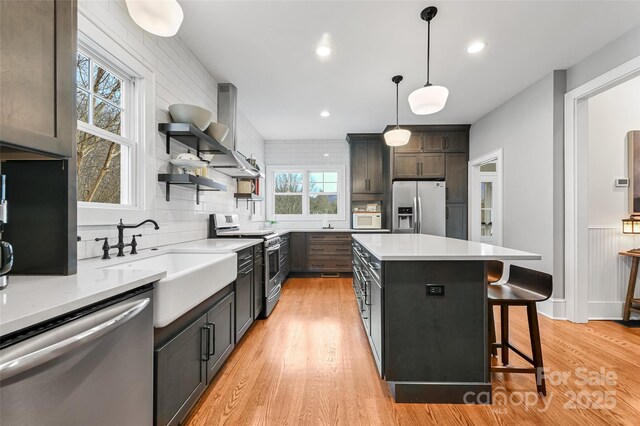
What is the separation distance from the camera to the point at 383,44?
2.66 metres

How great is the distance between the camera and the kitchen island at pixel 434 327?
5.41 feet

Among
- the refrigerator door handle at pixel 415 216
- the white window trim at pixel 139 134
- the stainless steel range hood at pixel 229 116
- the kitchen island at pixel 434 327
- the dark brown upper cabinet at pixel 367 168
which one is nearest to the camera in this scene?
the kitchen island at pixel 434 327

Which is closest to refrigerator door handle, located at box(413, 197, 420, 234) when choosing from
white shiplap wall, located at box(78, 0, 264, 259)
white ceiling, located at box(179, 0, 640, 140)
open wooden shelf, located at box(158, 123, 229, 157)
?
Result: white ceiling, located at box(179, 0, 640, 140)

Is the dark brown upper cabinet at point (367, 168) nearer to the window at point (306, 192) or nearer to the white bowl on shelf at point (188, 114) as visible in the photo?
the window at point (306, 192)

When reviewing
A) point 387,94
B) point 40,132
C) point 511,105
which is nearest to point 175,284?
point 40,132

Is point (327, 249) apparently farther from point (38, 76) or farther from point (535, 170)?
point (38, 76)

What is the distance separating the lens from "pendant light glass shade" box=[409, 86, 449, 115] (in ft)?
6.98

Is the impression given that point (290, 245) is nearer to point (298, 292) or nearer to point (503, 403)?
point (298, 292)

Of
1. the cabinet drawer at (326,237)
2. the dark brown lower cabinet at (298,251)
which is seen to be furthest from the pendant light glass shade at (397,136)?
the dark brown lower cabinet at (298,251)

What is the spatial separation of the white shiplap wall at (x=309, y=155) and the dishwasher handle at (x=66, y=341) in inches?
197

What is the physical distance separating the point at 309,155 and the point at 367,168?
1.27 m

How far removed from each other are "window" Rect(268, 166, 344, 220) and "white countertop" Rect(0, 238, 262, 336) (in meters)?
4.67

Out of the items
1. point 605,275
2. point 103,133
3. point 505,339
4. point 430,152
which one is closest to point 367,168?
point 430,152

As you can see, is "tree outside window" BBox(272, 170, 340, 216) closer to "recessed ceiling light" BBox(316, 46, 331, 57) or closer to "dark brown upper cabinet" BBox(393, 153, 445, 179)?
"dark brown upper cabinet" BBox(393, 153, 445, 179)
